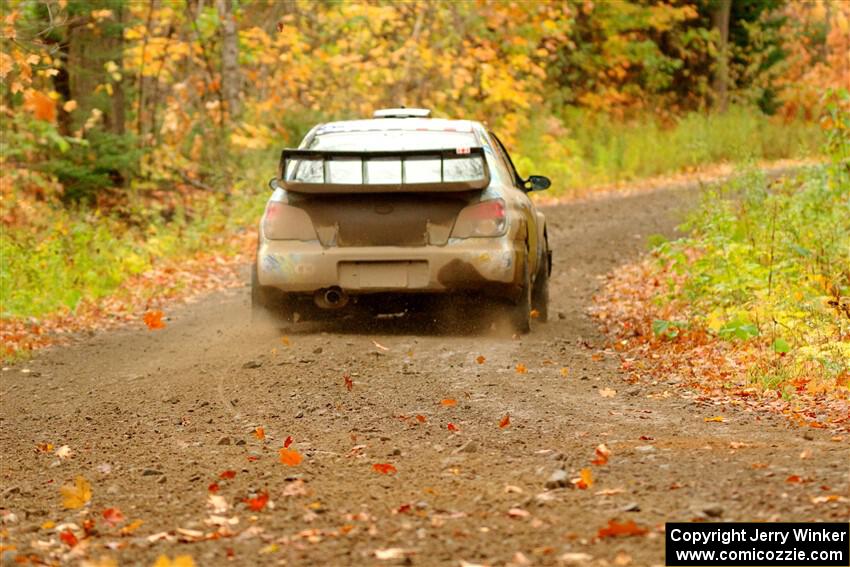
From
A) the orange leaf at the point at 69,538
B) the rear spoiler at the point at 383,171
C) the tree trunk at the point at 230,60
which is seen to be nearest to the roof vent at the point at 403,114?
the rear spoiler at the point at 383,171

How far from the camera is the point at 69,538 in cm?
509

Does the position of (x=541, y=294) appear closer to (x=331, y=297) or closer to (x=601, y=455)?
(x=331, y=297)

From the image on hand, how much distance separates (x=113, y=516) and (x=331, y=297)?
490 cm

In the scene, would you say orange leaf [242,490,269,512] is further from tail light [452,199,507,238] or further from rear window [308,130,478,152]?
rear window [308,130,478,152]

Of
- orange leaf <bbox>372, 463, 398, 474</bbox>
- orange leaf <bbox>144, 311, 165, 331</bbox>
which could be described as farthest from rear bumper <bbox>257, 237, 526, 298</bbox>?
orange leaf <bbox>372, 463, 398, 474</bbox>

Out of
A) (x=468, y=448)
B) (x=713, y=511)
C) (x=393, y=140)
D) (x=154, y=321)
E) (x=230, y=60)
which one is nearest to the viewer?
(x=713, y=511)

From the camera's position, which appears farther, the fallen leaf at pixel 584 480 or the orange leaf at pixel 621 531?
the fallen leaf at pixel 584 480

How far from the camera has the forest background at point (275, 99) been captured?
15906mm

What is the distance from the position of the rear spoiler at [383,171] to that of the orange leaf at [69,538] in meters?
4.94

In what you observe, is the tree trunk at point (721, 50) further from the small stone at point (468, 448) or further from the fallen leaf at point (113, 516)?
the fallen leaf at point (113, 516)

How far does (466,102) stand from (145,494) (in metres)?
22.6

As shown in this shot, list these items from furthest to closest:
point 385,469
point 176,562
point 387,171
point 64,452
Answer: point 387,171 → point 64,452 → point 385,469 → point 176,562

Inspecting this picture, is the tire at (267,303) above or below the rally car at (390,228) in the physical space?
below

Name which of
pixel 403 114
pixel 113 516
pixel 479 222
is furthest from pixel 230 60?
pixel 113 516
